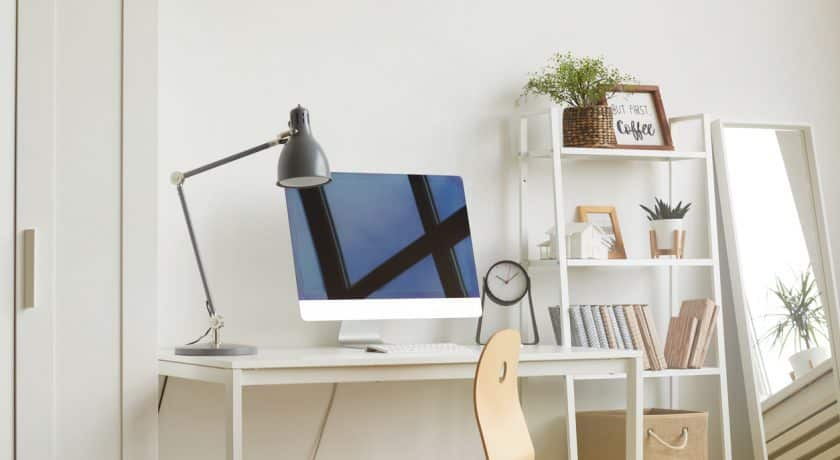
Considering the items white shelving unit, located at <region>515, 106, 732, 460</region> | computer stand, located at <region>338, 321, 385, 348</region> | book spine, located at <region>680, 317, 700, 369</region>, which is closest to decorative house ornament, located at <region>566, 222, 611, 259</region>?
white shelving unit, located at <region>515, 106, 732, 460</region>

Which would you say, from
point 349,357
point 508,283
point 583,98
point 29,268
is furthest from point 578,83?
point 29,268

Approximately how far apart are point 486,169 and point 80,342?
152cm

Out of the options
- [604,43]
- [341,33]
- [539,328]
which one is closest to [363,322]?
[539,328]

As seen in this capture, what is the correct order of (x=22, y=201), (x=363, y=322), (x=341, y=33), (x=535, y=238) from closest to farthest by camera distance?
(x=22, y=201), (x=363, y=322), (x=341, y=33), (x=535, y=238)

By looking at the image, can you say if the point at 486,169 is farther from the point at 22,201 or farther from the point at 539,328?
the point at 22,201

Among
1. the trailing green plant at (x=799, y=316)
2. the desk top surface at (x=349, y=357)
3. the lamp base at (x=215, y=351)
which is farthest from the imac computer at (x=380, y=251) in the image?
the trailing green plant at (x=799, y=316)

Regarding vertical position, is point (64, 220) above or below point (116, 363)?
above

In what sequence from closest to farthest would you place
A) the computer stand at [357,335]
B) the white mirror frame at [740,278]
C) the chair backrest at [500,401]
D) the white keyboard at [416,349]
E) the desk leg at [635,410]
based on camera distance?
1. the chair backrest at [500,401]
2. the white keyboard at [416,349]
3. the desk leg at [635,410]
4. the computer stand at [357,335]
5. the white mirror frame at [740,278]

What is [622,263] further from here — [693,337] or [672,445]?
[672,445]

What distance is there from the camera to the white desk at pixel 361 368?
2.34 m

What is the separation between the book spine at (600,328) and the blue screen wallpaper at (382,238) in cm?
45

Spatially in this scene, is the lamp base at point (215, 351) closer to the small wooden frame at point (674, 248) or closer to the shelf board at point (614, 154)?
the shelf board at point (614, 154)

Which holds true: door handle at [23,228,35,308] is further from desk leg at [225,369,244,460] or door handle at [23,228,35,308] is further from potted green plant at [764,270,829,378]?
potted green plant at [764,270,829,378]

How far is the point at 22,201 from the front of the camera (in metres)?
2.46
